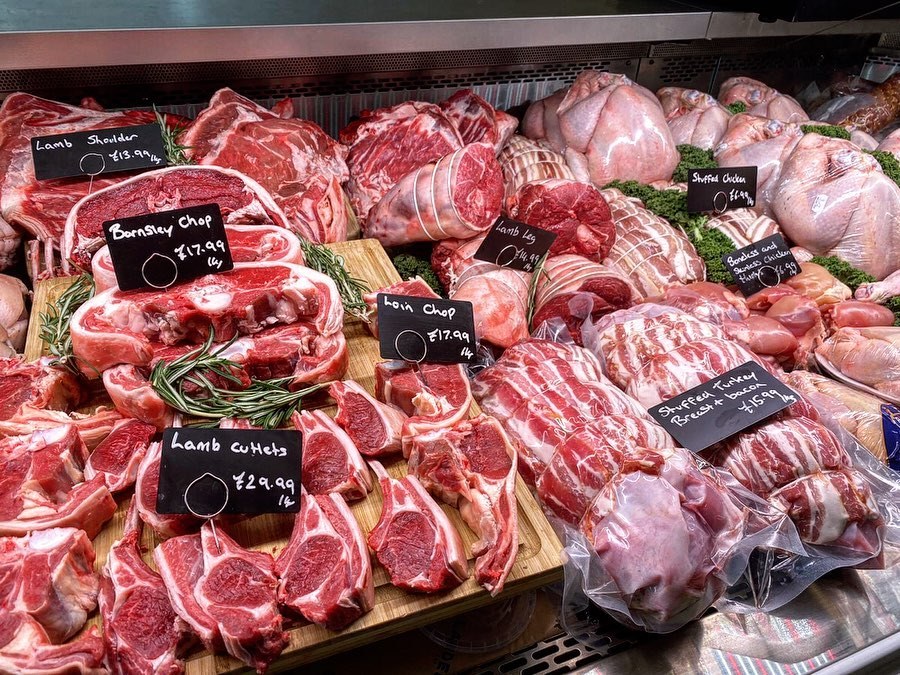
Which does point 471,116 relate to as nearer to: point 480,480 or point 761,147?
point 761,147

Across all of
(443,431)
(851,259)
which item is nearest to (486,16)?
(443,431)

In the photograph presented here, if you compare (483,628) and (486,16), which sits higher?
(486,16)

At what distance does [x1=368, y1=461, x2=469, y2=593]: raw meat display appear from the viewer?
154 centimetres

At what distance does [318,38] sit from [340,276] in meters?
0.93

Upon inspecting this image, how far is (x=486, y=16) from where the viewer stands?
8.80ft

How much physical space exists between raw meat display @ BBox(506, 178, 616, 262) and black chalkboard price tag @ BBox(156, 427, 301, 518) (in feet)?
5.48

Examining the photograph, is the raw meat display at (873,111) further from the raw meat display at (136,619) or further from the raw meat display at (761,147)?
the raw meat display at (136,619)

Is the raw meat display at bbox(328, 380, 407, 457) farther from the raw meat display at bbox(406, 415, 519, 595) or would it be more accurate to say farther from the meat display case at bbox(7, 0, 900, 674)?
the meat display case at bbox(7, 0, 900, 674)

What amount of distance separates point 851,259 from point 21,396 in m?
3.43

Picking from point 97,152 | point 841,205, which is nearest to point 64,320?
point 97,152

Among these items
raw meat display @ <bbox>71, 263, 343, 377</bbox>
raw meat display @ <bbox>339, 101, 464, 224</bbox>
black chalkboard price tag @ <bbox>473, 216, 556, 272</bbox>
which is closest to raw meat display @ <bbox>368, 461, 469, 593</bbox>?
raw meat display @ <bbox>71, 263, 343, 377</bbox>

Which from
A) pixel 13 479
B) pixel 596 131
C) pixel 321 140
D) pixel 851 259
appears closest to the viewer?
pixel 13 479

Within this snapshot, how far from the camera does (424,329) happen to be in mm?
1947

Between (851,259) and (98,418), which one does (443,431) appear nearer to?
(98,418)
